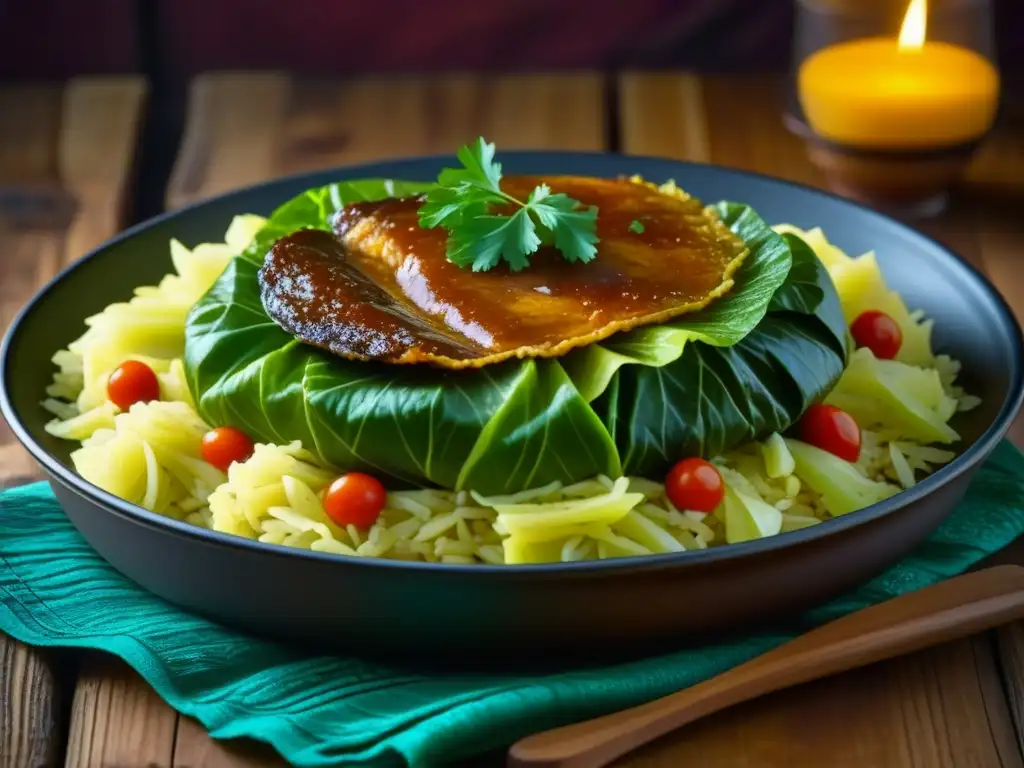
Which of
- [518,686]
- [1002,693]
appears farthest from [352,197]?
[1002,693]

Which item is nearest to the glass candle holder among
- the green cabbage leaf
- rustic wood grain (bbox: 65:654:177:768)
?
the green cabbage leaf

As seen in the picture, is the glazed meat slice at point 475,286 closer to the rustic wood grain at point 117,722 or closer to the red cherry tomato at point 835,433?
the red cherry tomato at point 835,433

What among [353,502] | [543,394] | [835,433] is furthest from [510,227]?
[835,433]

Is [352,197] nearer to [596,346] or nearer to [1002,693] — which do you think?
[596,346]

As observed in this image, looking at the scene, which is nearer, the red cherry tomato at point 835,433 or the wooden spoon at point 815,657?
the wooden spoon at point 815,657

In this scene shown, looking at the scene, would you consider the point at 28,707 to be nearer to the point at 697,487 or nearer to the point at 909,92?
the point at 697,487

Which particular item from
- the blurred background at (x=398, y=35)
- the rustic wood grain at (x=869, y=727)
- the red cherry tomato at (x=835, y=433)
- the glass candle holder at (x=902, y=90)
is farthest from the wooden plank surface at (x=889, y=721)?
the blurred background at (x=398, y=35)
